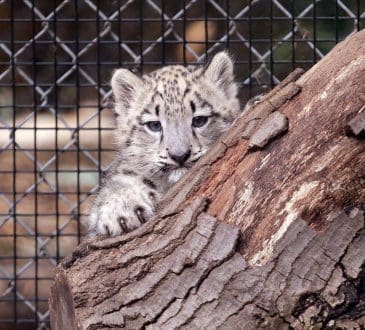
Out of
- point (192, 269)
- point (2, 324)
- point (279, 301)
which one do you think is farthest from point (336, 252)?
point (2, 324)

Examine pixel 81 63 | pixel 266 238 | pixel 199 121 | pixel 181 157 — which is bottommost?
pixel 266 238

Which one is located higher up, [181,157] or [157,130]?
[157,130]

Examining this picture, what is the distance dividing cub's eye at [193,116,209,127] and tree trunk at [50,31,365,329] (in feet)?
2.21

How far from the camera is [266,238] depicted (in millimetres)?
2553

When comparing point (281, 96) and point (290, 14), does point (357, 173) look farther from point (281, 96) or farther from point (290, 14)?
point (290, 14)

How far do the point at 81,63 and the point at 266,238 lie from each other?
223 centimetres

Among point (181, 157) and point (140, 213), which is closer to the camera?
point (140, 213)

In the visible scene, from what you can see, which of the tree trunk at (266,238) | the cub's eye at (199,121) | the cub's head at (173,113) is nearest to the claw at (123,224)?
the tree trunk at (266,238)

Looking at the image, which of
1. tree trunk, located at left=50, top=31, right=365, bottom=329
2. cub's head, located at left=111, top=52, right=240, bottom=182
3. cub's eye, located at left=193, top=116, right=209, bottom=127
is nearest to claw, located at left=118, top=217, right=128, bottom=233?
tree trunk, located at left=50, top=31, right=365, bottom=329

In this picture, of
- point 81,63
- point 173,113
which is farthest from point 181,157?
point 81,63

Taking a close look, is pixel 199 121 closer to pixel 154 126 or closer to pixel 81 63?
pixel 154 126

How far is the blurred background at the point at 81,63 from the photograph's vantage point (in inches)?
180

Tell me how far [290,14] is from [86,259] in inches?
92.6

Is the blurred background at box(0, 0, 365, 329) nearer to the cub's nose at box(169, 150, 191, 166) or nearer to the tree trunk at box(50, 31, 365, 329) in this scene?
the cub's nose at box(169, 150, 191, 166)
